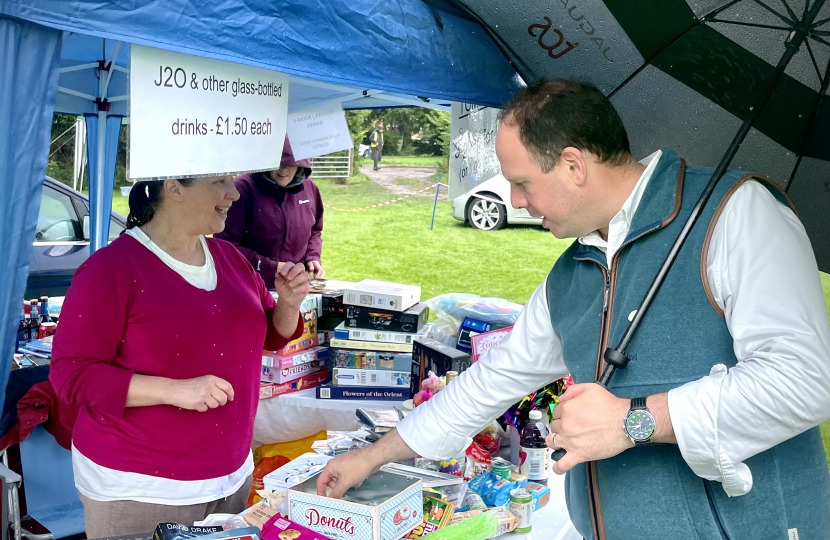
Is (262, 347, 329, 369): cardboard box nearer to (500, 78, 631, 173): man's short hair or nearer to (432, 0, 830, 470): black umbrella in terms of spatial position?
(432, 0, 830, 470): black umbrella

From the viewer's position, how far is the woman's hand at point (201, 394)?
6.49 feet

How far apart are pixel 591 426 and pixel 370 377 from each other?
79.8 inches

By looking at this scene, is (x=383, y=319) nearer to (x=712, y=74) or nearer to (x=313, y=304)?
(x=313, y=304)

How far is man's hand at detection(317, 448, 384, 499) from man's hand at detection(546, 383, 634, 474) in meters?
0.60

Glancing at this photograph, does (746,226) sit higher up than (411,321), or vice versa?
(746,226)

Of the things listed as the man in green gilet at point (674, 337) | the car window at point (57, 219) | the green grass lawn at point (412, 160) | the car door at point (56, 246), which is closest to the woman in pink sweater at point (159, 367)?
the man in green gilet at point (674, 337)

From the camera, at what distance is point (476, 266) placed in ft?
36.7

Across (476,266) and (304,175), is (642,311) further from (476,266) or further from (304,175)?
(476,266)

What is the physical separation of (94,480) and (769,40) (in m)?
2.16

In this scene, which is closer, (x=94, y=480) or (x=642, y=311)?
(x=642, y=311)

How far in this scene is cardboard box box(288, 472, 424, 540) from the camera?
5.28 feet

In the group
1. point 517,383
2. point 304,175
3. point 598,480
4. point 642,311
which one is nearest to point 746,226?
point 642,311

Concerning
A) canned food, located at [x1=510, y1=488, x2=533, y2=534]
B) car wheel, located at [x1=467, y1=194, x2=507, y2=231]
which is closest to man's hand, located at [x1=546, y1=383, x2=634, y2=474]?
canned food, located at [x1=510, y1=488, x2=533, y2=534]

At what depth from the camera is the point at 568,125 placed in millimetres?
1459
